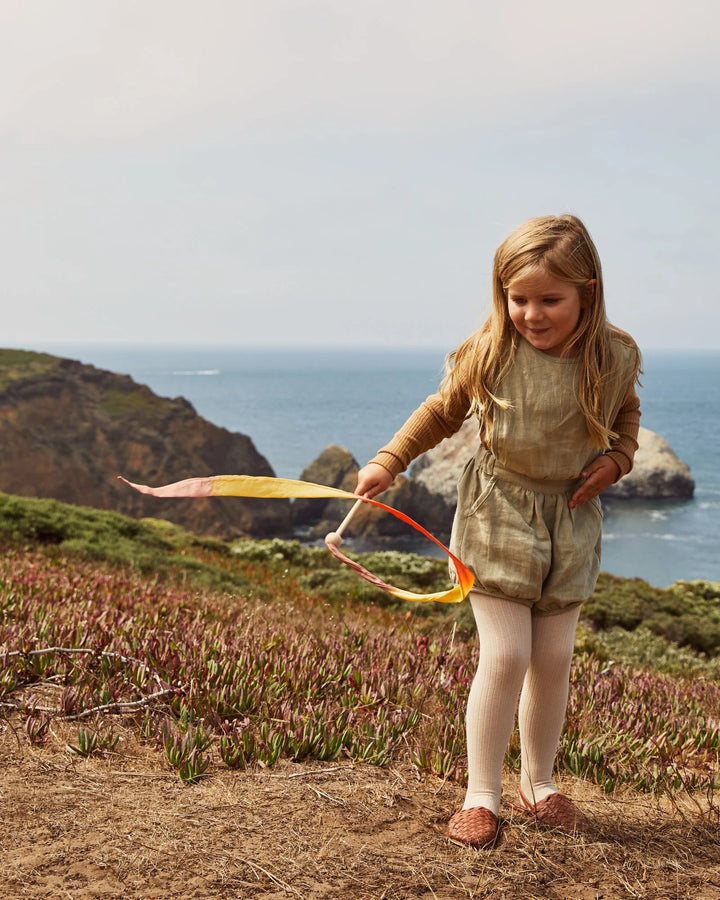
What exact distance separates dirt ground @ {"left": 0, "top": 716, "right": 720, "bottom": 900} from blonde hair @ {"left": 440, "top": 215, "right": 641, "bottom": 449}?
1488 millimetres

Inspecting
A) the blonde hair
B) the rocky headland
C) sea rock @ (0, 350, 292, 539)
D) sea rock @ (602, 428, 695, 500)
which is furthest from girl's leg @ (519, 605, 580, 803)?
sea rock @ (602, 428, 695, 500)

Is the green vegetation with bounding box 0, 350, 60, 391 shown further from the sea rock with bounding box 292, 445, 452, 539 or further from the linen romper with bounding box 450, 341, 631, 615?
the linen romper with bounding box 450, 341, 631, 615

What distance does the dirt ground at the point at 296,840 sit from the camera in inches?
108

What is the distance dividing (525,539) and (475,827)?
1052mm

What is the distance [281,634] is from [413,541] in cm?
2974

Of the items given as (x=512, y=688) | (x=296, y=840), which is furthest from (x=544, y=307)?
(x=296, y=840)

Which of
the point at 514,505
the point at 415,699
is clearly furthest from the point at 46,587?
the point at 514,505

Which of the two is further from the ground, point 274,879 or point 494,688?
point 494,688

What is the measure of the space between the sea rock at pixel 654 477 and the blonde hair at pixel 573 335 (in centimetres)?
4360

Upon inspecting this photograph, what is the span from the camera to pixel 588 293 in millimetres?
3137

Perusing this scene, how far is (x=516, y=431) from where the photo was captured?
311 cm

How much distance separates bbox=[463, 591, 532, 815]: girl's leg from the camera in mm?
3059

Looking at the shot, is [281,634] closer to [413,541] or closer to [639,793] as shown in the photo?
[639,793]

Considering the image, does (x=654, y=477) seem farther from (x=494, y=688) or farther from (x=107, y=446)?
(x=494, y=688)
